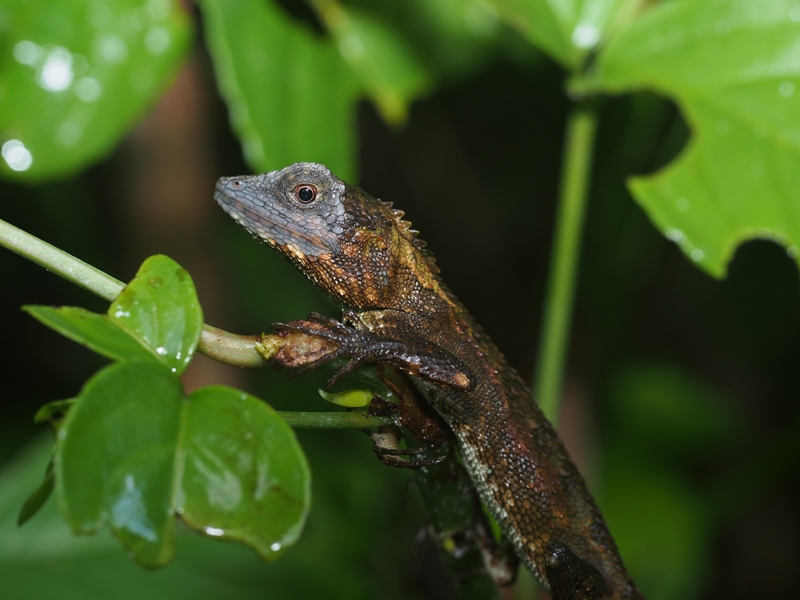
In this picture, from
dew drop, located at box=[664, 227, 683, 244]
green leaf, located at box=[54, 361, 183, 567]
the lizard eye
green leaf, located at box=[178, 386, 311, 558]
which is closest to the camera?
green leaf, located at box=[54, 361, 183, 567]

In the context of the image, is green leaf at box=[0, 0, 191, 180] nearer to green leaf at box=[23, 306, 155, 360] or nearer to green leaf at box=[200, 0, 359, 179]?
green leaf at box=[200, 0, 359, 179]

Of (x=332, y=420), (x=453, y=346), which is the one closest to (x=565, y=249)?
(x=453, y=346)

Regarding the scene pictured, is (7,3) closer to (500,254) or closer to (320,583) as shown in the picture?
(320,583)

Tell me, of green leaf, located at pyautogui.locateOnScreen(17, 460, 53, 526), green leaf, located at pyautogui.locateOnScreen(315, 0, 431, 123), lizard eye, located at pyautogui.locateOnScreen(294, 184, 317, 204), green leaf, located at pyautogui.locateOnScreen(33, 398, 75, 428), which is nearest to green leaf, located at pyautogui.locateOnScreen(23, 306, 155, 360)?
green leaf, located at pyautogui.locateOnScreen(33, 398, 75, 428)

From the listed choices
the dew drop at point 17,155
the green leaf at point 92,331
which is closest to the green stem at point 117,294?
the green leaf at point 92,331

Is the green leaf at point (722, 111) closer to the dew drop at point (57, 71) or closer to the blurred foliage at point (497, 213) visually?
the blurred foliage at point (497, 213)

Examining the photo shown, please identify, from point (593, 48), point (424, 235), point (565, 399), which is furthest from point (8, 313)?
point (593, 48)
